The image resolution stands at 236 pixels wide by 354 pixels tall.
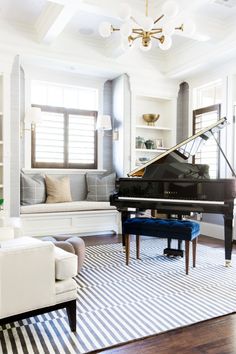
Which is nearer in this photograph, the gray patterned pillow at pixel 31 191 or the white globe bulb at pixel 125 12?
the white globe bulb at pixel 125 12

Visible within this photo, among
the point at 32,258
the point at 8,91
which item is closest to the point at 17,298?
the point at 32,258

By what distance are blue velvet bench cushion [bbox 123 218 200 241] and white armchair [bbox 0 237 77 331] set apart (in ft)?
5.55

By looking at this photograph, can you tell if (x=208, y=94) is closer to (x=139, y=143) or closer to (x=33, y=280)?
(x=139, y=143)

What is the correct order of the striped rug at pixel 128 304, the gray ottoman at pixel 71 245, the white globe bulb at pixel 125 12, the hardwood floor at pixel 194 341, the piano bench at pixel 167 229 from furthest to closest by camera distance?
the piano bench at pixel 167 229
the white globe bulb at pixel 125 12
the gray ottoman at pixel 71 245
the striped rug at pixel 128 304
the hardwood floor at pixel 194 341

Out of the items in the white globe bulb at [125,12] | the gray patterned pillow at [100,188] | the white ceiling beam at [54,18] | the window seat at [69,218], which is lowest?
the window seat at [69,218]

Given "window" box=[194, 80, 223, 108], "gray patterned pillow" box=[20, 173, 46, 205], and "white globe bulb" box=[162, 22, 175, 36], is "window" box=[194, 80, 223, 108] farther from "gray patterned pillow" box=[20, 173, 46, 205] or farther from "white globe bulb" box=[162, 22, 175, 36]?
"gray patterned pillow" box=[20, 173, 46, 205]

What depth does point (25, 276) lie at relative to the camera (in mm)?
1821

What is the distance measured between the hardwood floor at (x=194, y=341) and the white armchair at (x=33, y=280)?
1.46ft

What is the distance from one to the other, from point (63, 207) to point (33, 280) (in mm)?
3293

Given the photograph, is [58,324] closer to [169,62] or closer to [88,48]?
[88,48]

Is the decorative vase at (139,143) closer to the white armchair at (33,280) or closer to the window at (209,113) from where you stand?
the window at (209,113)

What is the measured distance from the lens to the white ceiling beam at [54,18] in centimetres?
373

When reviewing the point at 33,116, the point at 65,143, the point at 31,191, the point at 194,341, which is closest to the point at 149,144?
the point at 65,143

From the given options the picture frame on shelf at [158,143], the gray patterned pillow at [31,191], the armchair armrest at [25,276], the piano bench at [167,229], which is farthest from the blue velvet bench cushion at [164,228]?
the picture frame on shelf at [158,143]
